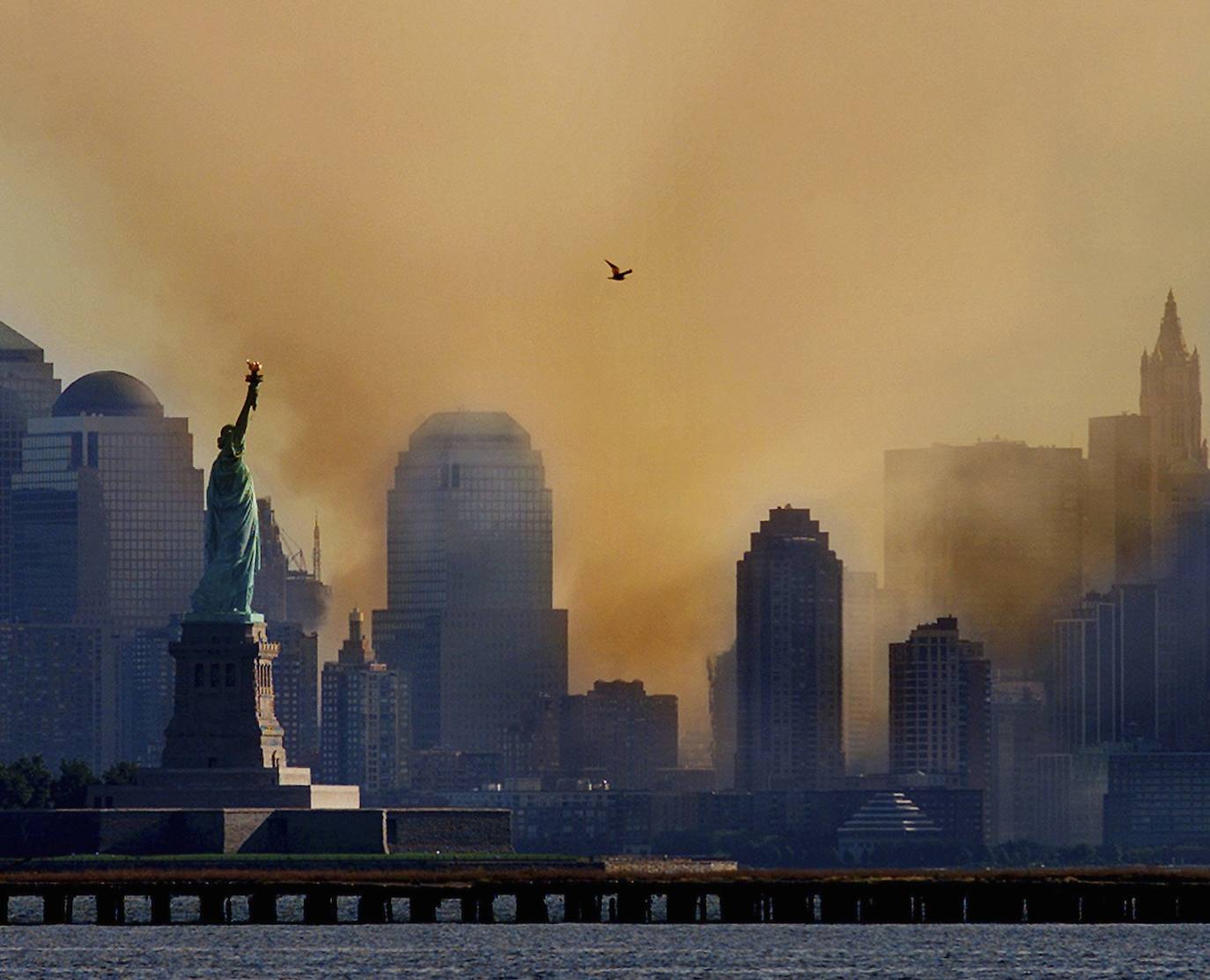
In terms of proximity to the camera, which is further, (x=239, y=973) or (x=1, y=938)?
(x=1, y=938)

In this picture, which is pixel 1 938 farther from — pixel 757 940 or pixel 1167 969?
pixel 1167 969

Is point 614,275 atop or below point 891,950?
atop

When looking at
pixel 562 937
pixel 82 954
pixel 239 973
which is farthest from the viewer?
pixel 562 937

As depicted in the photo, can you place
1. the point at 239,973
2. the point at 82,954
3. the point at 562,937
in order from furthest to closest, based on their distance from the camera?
the point at 562,937
the point at 82,954
the point at 239,973

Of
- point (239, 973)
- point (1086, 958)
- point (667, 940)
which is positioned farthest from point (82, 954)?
point (1086, 958)

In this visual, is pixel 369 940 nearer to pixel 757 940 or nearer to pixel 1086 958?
pixel 757 940

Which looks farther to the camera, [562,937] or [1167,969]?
[562,937]

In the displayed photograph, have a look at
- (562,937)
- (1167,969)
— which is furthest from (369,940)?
(1167,969)

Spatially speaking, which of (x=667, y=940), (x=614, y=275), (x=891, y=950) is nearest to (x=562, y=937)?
(x=667, y=940)

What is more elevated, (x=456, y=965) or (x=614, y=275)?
(x=614, y=275)
